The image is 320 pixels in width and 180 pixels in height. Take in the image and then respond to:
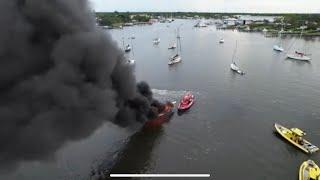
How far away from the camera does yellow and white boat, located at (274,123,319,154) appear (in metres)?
34.7

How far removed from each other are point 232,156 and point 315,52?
7016 cm

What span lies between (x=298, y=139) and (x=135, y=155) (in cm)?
1592

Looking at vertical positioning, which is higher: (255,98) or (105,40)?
(105,40)

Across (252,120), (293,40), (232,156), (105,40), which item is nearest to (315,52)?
(293,40)

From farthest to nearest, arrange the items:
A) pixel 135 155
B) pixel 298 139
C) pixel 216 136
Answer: pixel 216 136
pixel 298 139
pixel 135 155

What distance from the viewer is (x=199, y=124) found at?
42.3m

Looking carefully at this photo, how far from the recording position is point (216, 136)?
38625 millimetres

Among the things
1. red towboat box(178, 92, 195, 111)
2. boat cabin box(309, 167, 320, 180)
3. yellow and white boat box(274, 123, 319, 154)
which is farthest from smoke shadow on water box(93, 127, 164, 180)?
boat cabin box(309, 167, 320, 180)

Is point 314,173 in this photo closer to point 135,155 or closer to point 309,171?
point 309,171

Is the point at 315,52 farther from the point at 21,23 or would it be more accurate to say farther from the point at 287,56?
the point at 21,23

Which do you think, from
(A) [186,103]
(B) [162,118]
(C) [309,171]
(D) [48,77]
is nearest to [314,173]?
(C) [309,171]

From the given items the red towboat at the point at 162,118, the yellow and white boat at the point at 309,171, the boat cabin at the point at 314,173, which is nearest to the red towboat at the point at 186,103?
the red towboat at the point at 162,118

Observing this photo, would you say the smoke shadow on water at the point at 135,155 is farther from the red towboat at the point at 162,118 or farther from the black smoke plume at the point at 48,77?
the black smoke plume at the point at 48,77

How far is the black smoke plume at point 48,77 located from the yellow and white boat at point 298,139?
18729mm
